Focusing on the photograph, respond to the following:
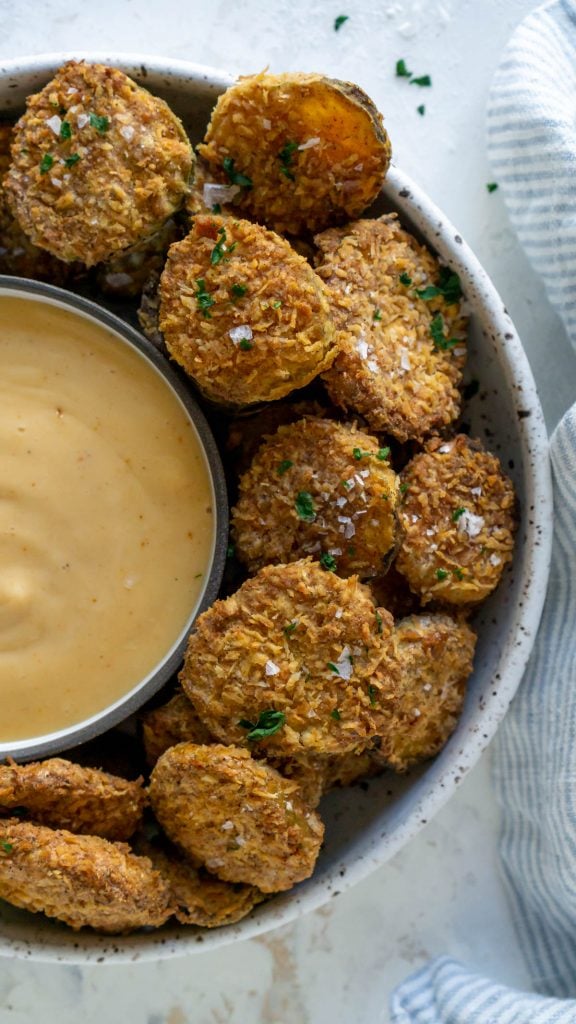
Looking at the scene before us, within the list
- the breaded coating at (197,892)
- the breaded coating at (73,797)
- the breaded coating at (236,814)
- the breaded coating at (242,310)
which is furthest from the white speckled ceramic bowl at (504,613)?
the breaded coating at (242,310)

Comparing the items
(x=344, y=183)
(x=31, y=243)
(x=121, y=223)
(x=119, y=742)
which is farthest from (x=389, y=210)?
(x=119, y=742)

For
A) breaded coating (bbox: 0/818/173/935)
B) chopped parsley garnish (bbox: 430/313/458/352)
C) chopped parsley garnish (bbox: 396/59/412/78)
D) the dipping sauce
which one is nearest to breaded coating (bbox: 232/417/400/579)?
the dipping sauce

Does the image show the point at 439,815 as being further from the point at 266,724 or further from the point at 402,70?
the point at 402,70

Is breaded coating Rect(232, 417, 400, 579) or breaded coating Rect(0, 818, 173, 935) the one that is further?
breaded coating Rect(232, 417, 400, 579)

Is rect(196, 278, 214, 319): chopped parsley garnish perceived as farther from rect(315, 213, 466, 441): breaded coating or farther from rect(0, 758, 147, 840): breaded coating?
rect(0, 758, 147, 840): breaded coating

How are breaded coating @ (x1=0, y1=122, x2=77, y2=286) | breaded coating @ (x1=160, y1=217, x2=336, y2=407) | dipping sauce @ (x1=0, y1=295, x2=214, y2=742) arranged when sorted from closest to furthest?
breaded coating @ (x1=160, y1=217, x2=336, y2=407), dipping sauce @ (x1=0, y1=295, x2=214, y2=742), breaded coating @ (x1=0, y1=122, x2=77, y2=286)

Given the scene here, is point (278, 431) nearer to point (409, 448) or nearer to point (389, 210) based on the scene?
point (409, 448)

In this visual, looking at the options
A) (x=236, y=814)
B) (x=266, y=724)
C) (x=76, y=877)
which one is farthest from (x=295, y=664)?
(x=76, y=877)

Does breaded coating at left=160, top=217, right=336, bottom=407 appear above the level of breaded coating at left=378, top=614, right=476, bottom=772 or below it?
above
